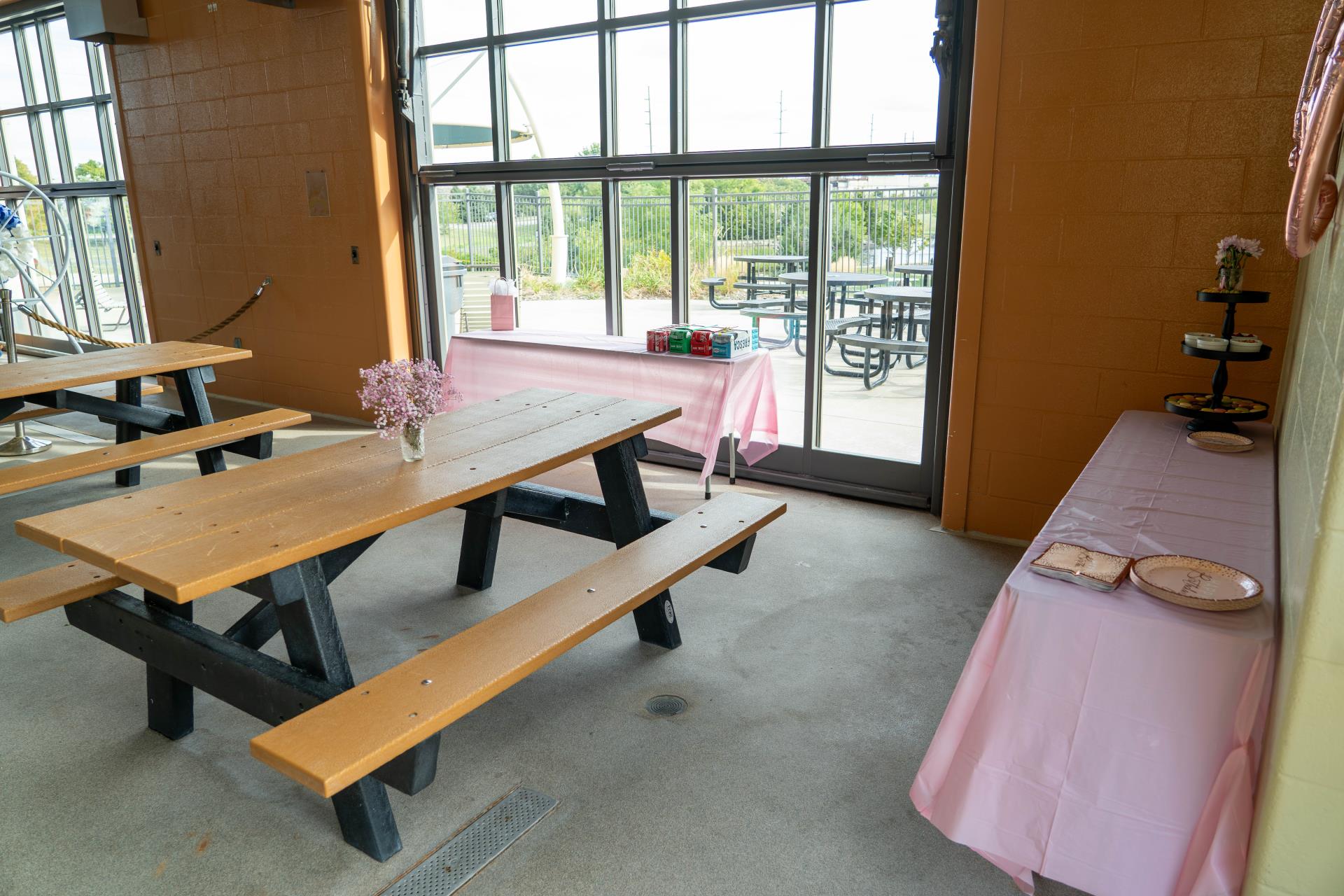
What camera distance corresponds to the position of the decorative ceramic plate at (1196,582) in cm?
148

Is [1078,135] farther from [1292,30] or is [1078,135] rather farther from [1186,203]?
[1292,30]

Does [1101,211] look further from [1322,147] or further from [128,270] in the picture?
[128,270]

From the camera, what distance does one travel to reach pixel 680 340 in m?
3.95

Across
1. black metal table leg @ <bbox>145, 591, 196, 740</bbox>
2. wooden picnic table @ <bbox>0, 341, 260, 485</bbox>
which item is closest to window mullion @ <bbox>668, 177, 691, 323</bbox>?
wooden picnic table @ <bbox>0, 341, 260, 485</bbox>

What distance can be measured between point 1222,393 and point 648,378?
218 cm

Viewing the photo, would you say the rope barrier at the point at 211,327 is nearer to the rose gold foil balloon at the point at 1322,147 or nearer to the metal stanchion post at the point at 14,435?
the metal stanchion post at the point at 14,435

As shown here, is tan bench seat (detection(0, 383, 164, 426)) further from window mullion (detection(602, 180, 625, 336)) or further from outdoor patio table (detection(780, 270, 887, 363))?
outdoor patio table (detection(780, 270, 887, 363))

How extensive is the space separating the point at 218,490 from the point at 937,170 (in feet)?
9.28

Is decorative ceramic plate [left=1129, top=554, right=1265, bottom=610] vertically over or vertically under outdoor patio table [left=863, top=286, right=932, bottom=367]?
under

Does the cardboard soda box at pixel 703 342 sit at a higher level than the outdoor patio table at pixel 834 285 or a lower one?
lower

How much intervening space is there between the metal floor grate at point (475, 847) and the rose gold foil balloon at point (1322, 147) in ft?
6.13

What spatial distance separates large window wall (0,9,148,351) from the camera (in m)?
6.98

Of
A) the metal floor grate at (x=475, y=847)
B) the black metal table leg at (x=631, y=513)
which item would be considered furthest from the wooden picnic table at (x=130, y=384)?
the metal floor grate at (x=475, y=847)

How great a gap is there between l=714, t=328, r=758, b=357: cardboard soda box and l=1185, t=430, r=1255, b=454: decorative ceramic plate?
1.83 m
